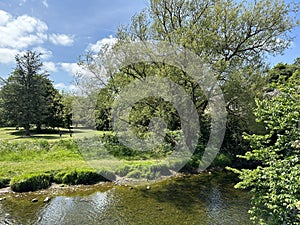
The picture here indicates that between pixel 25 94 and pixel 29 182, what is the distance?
2094 centimetres

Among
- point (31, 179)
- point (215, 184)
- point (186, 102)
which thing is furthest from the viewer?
point (186, 102)

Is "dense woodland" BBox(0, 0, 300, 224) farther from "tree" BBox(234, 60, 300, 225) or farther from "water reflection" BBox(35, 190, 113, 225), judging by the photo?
"tree" BBox(234, 60, 300, 225)

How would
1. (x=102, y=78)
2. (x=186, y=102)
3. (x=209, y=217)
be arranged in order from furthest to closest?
(x=102, y=78)
(x=186, y=102)
(x=209, y=217)

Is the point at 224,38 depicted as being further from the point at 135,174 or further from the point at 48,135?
the point at 48,135

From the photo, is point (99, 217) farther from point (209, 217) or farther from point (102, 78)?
point (102, 78)

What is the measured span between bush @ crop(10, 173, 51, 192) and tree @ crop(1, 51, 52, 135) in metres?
18.7

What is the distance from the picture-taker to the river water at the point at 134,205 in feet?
25.3

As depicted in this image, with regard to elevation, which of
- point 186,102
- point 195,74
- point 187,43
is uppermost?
point 187,43

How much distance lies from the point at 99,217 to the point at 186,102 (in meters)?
8.61

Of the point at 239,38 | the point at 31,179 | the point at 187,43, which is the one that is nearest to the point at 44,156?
the point at 31,179

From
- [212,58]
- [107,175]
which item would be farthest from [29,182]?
[212,58]

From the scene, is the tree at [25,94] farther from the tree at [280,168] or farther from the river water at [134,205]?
the tree at [280,168]

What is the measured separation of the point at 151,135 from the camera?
16.0 meters

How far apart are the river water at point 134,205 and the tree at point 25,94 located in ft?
66.3
